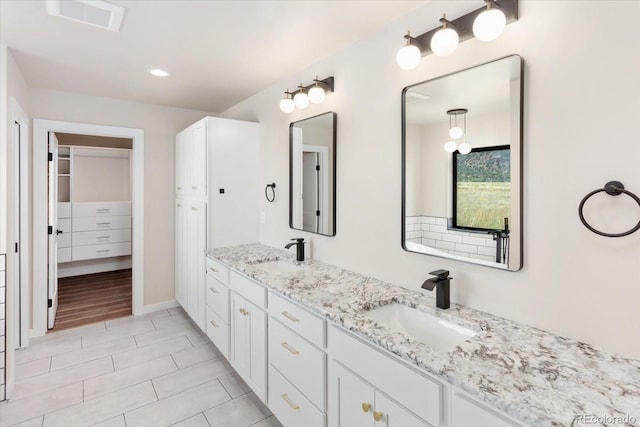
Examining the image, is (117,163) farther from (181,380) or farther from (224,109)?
(181,380)

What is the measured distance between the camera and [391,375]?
1.20 metres

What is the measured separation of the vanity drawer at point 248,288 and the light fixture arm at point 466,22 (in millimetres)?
1620

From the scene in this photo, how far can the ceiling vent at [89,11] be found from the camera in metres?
1.73

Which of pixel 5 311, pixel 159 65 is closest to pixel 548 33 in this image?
pixel 159 65

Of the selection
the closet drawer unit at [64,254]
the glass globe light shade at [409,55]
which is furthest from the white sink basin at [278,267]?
the closet drawer unit at [64,254]

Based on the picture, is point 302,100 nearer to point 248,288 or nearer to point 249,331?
point 248,288

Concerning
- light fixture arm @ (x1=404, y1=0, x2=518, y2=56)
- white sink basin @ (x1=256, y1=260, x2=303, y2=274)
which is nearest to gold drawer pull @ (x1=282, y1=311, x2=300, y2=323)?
white sink basin @ (x1=256, y1=260, x2=303, y2=274)

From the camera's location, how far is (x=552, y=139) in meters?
1.28

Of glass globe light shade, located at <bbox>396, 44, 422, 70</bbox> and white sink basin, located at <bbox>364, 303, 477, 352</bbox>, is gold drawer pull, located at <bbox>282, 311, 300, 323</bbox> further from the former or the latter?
glass globe light shade, located at <bbox>396, 44, 422, 70</bbox>

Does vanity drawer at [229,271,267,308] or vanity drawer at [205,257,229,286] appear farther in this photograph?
vanity drawer at [205,257,229,286]

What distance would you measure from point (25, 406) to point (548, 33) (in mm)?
3596

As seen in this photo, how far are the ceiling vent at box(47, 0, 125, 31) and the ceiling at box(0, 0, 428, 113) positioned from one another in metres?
0.05

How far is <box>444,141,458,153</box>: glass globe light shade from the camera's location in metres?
1.62

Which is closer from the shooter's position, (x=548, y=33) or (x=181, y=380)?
(x=548, y=33)
